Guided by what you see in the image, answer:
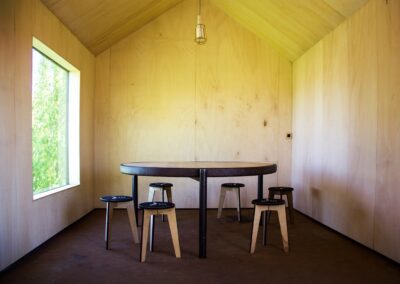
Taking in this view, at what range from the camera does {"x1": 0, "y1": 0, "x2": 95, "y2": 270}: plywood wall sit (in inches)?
96.2

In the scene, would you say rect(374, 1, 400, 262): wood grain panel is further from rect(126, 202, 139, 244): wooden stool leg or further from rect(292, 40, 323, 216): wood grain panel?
rect(126, 202, 139, 244): wooden stool leg

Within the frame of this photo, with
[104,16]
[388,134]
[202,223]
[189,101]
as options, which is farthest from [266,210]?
[104,16]

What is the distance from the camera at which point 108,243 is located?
305 centimetres

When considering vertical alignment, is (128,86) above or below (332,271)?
above

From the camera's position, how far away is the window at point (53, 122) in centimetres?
321

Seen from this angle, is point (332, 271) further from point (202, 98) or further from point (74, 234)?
point (202, 98)

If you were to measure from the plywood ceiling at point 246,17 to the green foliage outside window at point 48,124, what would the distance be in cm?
53

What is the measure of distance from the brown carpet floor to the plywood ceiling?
2.18m

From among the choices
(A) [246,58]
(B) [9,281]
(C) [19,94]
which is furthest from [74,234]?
(A) [246,58]

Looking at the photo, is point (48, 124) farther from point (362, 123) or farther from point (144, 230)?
point (362, 123)

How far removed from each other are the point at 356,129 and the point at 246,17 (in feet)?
7.60

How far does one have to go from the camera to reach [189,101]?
5031 millimetres

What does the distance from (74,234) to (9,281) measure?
4.01ft

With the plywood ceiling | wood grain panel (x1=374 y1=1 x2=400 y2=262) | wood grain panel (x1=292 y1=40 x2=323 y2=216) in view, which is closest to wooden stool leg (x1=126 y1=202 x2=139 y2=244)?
the plywood ceiling
